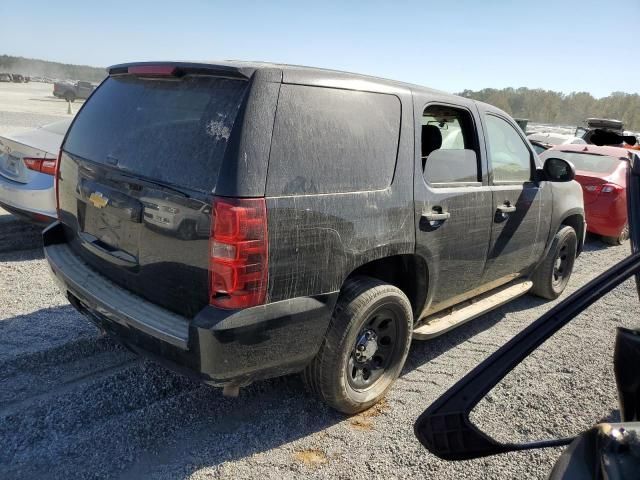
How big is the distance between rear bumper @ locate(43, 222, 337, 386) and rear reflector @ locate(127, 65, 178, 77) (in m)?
1.18

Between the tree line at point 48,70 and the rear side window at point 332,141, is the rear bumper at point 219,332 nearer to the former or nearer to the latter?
the rear side window at point 332,141

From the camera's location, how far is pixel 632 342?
69.8 inches

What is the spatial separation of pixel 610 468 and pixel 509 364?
0.37m

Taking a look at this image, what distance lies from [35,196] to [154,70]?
320 cm

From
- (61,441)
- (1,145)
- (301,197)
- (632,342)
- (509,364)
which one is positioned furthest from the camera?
(1,145)

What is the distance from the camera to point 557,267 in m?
5.30

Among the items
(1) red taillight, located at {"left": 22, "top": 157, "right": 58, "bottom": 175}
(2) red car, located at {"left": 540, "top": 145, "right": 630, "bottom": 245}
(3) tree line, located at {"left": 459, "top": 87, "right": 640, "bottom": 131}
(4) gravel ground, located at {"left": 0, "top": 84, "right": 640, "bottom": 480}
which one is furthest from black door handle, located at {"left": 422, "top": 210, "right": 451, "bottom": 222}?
(3) tree line, located at {"left": 459, "top": 87, "right": 640, "bottom": 131}

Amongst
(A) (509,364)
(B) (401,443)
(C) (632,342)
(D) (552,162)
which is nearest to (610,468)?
(A) (509,364)

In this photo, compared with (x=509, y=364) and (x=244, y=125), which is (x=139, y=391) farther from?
(x=509, y=364)

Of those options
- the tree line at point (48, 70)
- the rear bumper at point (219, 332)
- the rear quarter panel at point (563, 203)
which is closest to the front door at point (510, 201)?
the rear quarter panel at point (563, 203)

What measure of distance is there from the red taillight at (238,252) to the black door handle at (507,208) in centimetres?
222

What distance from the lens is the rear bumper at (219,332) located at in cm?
223

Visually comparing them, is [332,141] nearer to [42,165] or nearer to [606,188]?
[42,165]

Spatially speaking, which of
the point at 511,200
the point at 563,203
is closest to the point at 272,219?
the point at 511,200
